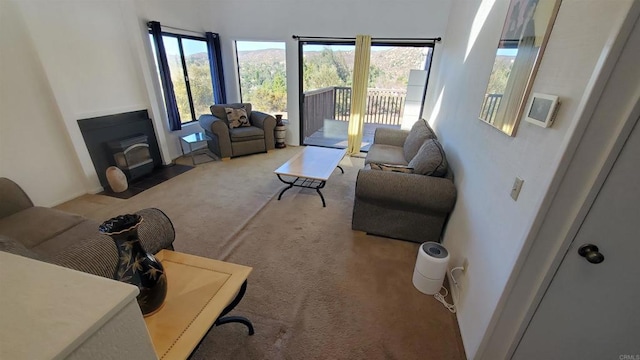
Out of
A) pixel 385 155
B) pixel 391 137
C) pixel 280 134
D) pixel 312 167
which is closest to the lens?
pixel 312 167

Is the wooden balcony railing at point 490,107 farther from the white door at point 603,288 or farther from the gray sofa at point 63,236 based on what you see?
the gray sofa at point 63,236

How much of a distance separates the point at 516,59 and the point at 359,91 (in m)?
3.15

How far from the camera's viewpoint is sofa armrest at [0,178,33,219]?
69.4 inches

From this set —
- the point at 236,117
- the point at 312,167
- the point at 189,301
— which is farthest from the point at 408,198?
the point at 236,117

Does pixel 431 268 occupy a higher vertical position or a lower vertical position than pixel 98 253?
lower

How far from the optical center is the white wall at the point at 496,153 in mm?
931

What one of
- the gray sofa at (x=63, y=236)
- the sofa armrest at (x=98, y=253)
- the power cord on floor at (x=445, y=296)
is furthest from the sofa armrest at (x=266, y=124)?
the power cord on floor at (x=445, y=296)

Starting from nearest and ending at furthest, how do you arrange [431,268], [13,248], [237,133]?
[13,248] < [431,268] < [237,133]

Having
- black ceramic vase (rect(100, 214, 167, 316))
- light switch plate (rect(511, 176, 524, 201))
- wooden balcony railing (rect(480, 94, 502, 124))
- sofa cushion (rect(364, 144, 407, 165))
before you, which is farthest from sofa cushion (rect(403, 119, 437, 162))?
black ceramic vase (rect(100, 214, 167, 316))

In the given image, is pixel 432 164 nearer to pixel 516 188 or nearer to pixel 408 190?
pixel 408 190

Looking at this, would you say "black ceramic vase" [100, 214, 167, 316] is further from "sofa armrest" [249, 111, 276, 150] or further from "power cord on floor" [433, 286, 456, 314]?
"sofa armrest" [249, 111, 276, 150]

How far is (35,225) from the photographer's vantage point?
1.69 meters

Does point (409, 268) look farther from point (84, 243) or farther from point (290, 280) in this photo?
point (84, 243)

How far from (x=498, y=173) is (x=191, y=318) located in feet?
5.54
